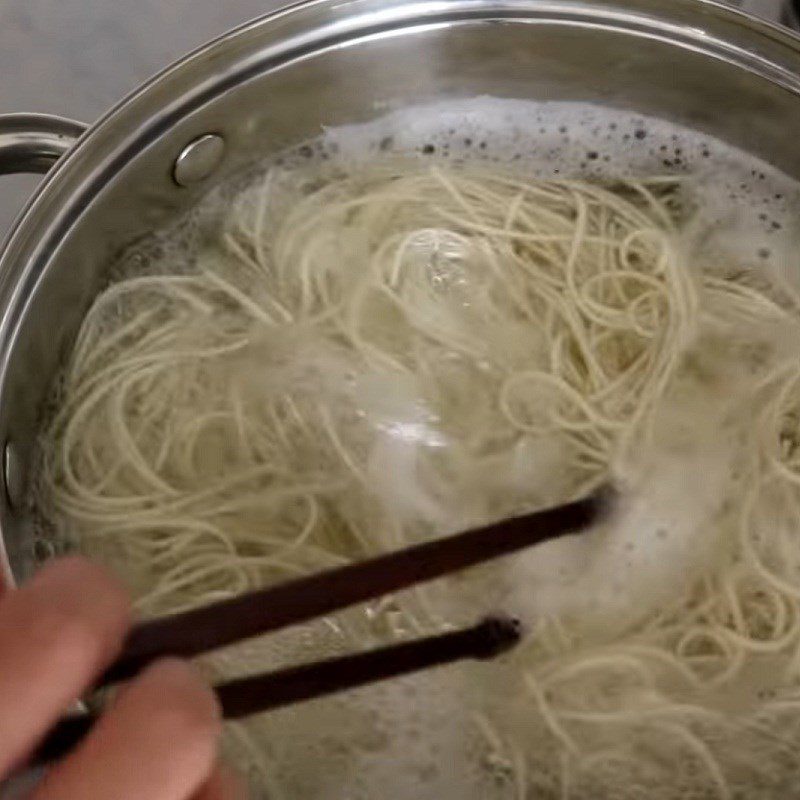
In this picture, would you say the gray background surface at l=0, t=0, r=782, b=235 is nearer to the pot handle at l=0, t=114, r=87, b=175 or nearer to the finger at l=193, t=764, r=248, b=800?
the pot handle at l=0, t=114, r=87, b=175

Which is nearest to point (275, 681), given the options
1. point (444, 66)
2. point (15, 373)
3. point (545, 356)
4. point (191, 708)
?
point (191, 708)

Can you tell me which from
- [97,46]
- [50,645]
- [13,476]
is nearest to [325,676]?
[50,645]

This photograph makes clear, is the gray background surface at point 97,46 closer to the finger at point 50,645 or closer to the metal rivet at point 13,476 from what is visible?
the metal rivet at point 13,476

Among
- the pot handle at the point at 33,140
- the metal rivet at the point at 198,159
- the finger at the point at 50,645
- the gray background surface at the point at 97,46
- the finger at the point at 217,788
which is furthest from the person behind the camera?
the gray background surface at the point at 97,46

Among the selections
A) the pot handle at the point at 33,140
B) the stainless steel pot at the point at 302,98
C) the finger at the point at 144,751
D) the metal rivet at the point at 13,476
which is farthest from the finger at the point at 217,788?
the pot handle at the point at 33,140

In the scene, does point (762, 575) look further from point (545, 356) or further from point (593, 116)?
point (593, 116)

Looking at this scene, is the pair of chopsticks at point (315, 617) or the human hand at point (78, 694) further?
the pair of chopsticks at point (315, 617)
